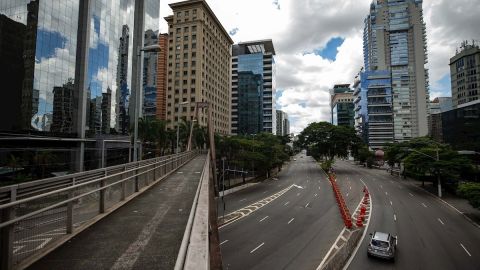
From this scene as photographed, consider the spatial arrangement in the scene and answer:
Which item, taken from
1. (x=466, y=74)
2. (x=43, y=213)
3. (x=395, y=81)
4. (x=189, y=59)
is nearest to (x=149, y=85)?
(x=189, y=59)

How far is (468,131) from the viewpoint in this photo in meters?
74.6

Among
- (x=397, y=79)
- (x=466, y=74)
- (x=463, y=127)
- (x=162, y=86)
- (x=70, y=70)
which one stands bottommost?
(x=463, y=127)

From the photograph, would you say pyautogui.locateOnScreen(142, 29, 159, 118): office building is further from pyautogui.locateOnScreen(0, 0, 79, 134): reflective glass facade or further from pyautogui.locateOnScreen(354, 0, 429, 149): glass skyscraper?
pyautogui.locateOnScreen(354, 0, 429, 149): glass skyscraper

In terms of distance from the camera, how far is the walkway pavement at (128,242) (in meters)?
4.70

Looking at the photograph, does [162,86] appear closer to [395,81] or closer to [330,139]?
[330,139]

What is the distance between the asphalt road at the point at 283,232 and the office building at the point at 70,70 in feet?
57.8

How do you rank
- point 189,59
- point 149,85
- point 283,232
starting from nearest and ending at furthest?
point 283,232 → point 149,85 → point 189,59

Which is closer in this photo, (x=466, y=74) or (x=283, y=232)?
(x=283, y=232)

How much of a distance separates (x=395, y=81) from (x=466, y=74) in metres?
41.7

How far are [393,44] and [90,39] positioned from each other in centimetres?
16433

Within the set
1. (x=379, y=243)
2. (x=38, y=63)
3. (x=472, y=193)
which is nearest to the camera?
(x=379, y=243)

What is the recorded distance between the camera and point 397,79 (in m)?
157

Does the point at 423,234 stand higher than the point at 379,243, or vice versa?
the point at 379,243

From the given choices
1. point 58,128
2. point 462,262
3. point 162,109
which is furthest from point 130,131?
point 162,109
